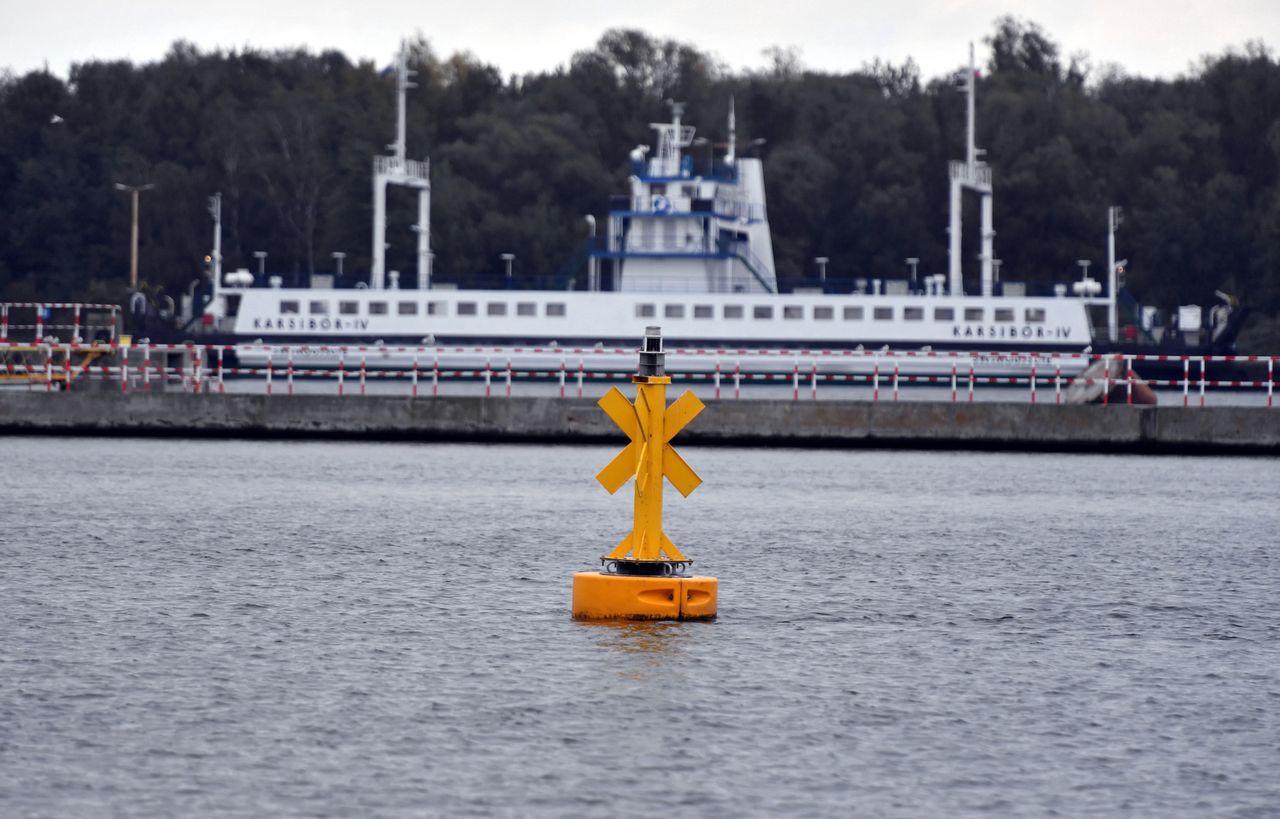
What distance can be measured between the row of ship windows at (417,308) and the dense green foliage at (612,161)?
1211 cm

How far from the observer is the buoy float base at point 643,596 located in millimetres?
13305

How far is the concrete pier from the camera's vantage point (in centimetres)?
2988

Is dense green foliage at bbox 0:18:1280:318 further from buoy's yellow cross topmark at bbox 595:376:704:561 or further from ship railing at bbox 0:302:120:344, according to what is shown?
buoy's yellow cross topmark at bbox 595:376:704:561

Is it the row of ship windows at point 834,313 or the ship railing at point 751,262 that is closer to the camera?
the row of ship windows at point 834,313

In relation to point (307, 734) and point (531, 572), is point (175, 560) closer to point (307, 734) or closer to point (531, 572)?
point (531, 572)

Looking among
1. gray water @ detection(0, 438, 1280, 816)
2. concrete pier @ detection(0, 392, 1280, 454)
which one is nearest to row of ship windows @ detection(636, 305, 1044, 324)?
concrete pier @ detection(0, 392, 1280, 454)

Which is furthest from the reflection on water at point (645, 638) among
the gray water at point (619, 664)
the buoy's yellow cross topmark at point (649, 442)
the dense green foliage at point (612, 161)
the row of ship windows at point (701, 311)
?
the dense green foliage at point (612, 161)

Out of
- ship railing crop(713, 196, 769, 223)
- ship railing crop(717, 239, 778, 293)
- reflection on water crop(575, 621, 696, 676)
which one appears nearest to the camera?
reflection on water crop(575, 621, 696, 676)

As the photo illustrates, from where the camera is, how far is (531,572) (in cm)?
1598

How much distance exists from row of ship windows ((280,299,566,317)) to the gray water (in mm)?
51208

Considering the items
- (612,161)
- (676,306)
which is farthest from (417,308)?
(612,161)

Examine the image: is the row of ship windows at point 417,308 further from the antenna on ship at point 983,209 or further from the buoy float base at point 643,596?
the buoy float base at point 643,596

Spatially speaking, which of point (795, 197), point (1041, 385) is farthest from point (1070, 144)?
point (1041, 385)

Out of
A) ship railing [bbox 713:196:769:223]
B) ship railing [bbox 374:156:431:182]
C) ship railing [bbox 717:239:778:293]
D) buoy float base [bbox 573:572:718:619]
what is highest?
ship railing [bbox 374:156:431:182]
